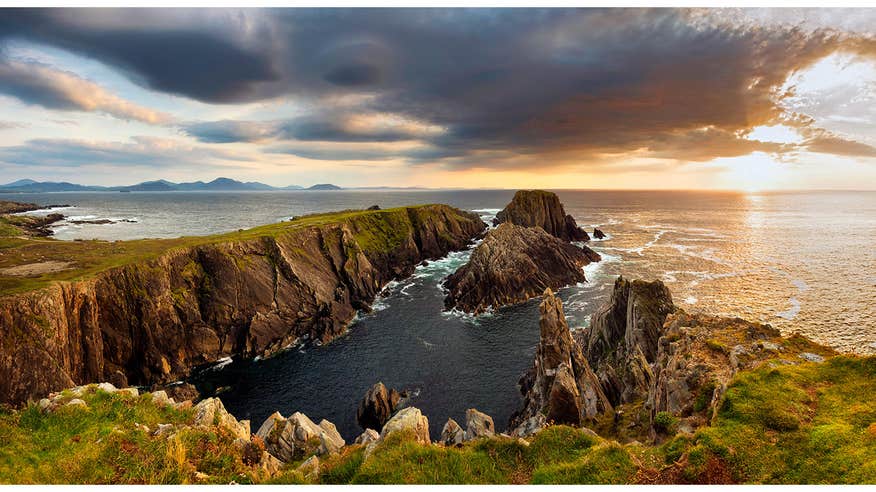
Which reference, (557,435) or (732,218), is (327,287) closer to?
(557,435)

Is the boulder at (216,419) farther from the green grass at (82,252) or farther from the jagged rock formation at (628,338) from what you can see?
the green grass at (82,252)

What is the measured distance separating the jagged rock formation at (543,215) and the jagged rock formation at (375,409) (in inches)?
3900

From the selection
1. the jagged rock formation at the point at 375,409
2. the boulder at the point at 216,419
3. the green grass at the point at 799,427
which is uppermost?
the green grass at the point at 799,427

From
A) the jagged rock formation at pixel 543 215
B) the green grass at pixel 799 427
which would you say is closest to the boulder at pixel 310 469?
the green grass at pixel 799 427

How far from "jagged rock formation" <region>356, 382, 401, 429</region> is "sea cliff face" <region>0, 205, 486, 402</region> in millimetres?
21405

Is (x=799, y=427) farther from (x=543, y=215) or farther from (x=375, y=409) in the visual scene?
(x=543, y=215)

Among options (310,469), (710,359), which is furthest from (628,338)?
(310,469)

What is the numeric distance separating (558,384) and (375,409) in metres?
20.5

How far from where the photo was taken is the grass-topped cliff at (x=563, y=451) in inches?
431

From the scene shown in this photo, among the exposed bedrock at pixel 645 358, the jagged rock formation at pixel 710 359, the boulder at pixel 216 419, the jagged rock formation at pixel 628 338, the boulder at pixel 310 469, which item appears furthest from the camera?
the jagged rock formation at pixel 628 338

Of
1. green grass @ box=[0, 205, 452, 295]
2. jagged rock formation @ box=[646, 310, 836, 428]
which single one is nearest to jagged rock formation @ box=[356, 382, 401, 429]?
jagged rock formation @ box=[646, 310, 836, 428]

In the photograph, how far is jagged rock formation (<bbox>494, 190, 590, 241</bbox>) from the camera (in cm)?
13082

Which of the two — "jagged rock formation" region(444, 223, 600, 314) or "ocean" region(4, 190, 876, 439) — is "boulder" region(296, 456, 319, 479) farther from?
"jagged rock formation" region(444, 223, 600, 314)

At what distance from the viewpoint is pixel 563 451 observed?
45.3 feet
